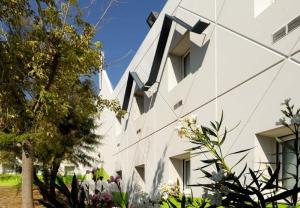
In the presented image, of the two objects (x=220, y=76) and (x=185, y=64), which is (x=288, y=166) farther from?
(x=185, y=64)

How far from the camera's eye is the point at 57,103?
8.03 m

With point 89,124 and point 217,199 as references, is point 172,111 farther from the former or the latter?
point 89,124

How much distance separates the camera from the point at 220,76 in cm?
722

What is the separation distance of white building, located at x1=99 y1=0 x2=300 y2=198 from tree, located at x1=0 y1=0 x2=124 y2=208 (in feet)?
7.79

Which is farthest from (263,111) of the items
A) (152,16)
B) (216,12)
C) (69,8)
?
(152,16)

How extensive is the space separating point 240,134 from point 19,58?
15.0 feet

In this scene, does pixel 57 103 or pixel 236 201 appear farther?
pixel 57 103

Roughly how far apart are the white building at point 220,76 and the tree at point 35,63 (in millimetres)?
2374

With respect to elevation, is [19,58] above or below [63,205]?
above

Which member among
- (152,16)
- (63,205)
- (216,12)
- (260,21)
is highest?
(152,16)

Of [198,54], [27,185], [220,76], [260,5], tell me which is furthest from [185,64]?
[27,185]

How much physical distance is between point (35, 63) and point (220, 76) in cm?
368

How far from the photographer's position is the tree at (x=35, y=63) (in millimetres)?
7730

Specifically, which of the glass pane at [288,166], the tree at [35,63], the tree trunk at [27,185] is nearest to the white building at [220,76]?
the glass pane at [288,166]
